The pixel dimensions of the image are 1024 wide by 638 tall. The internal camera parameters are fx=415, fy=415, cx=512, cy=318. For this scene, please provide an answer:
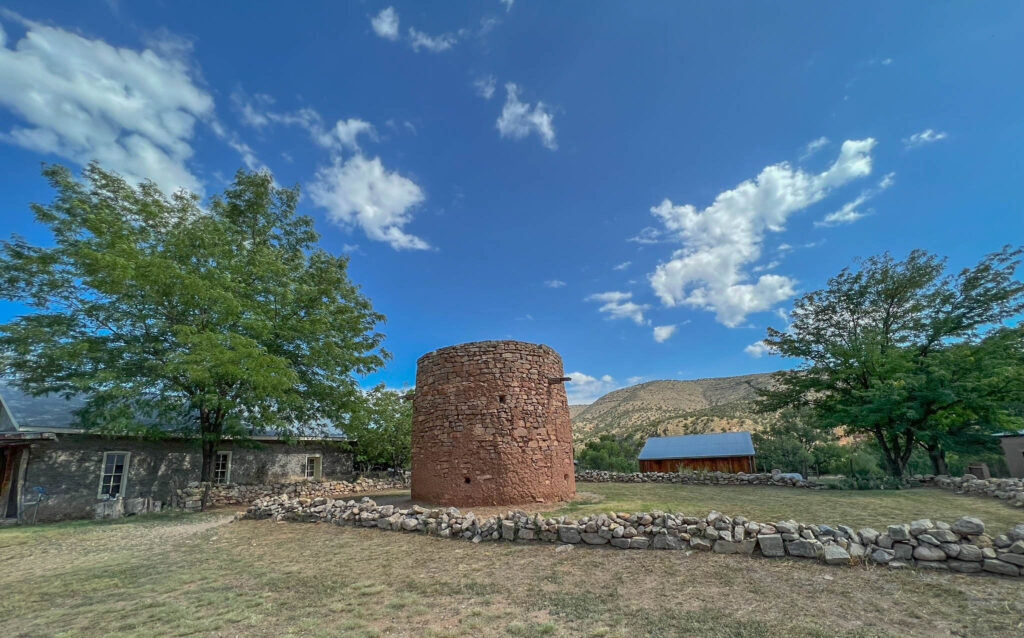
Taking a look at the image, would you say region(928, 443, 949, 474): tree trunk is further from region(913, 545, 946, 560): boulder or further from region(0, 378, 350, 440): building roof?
region(0, 378, 350, 440): building roof

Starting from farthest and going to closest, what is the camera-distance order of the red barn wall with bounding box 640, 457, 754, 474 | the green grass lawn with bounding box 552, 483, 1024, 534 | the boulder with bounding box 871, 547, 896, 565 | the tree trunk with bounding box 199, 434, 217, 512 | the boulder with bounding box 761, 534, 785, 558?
→ the red barn wall with bounding box 640, 457, 754, 474, the tree trunk with bounding box 199, 434, 217, 512, the green grass lawn with bounding box 552, 483, 1024, 534, the boulder with bounding box 761, 534, 785, 558, the boulder with bounding box 871, 547, 896, 565

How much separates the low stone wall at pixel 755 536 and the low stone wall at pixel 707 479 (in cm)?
1259

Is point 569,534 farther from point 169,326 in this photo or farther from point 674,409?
point 674,409

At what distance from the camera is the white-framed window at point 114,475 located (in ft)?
45.6

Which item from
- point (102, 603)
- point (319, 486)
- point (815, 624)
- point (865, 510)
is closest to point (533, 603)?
point (815, 624)

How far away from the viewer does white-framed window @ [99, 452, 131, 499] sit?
13.9 m

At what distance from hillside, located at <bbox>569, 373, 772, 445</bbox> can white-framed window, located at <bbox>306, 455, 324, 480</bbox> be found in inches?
1110

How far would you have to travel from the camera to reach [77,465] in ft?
44.1

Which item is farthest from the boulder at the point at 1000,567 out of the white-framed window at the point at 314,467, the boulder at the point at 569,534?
the white-framed window at the point at 314,467

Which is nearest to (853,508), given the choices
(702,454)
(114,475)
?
(702,454)

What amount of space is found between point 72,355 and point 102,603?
10.8 meters

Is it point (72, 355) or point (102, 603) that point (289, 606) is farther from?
point (72, 355)

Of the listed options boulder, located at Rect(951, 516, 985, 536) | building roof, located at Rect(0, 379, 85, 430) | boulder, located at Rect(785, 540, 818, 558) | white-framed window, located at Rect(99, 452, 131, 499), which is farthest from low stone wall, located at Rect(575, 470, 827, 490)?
building roof, located at Rect(0, 379, 85, 430)

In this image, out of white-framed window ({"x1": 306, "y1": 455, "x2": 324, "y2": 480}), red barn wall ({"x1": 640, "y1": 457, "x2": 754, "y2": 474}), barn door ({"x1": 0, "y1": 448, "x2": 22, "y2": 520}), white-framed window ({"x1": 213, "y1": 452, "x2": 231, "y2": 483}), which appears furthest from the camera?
red barn wall ({"x1": 640, "y1": 457, "x2": 754, "y2": 474})
